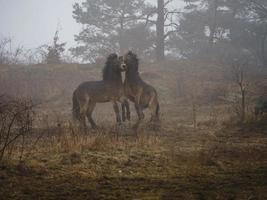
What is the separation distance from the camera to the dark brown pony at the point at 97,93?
1346 centimetres

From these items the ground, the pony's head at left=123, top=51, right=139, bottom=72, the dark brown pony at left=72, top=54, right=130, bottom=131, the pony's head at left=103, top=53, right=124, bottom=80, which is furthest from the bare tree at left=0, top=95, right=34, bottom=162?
the pony's head at left=123, top=51, right=139, bottom=72

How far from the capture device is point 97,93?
13602 mm

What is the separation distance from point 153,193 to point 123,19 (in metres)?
35.1

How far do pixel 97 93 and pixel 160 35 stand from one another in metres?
21.3

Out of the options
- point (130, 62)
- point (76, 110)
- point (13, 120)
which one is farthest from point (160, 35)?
point (13, 120)

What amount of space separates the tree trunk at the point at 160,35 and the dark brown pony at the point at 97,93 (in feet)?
63.9

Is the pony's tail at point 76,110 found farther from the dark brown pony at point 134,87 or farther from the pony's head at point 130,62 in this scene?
the pony's head at point 130,62

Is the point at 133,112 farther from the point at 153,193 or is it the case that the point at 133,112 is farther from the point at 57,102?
the point at 153,193

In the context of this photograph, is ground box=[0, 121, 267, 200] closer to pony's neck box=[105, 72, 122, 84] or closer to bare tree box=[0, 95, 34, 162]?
bare tree box=[0, 95, 34, 162]

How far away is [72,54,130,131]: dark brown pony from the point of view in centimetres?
1346

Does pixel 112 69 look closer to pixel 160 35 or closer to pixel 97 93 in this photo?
pixel 97 93

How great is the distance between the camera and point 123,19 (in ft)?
132

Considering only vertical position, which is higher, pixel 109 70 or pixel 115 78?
pixel 109 70

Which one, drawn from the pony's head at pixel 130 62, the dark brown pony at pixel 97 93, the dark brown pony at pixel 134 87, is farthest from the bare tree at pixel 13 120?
the pony's head at pixel 130 62
